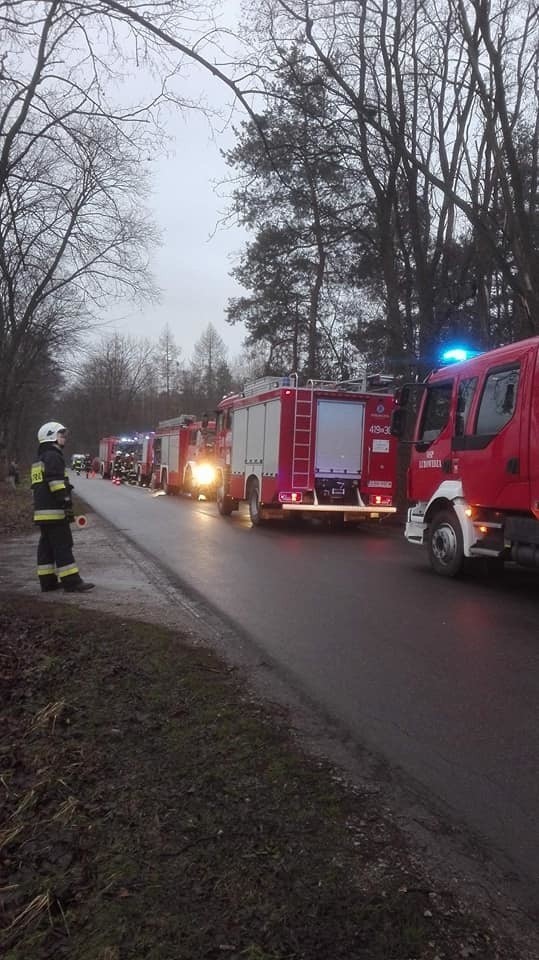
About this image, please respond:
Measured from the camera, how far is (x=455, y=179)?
2050 cm

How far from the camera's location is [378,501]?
14.7m

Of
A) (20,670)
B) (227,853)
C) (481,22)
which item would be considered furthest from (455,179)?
(227,853)

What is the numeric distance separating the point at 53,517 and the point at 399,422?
5.08 m

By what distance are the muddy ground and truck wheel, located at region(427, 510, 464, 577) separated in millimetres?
4734

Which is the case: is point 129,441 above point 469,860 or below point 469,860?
above

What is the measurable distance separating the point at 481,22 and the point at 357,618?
1283 centimetres

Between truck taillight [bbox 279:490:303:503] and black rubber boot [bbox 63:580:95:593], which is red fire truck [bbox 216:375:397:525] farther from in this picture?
black rubber boot [bbox 63:580:95:593]

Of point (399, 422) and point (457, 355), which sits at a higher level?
point (457, 355)

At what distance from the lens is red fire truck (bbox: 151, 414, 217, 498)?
81.3ft

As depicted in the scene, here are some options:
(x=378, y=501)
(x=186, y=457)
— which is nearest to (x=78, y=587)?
(x=378, y=501)

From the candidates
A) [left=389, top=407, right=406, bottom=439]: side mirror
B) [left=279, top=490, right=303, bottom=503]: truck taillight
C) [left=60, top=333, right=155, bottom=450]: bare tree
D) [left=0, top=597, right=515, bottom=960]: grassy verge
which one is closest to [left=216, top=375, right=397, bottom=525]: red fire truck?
[left=279, top=490, right=303, bottom=503]: truck taillight

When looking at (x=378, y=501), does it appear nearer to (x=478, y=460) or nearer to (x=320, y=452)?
(x=320, y=452)

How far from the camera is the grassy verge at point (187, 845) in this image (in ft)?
7.19

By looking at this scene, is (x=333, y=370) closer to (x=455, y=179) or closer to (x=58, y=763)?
(x=455, y=179)
